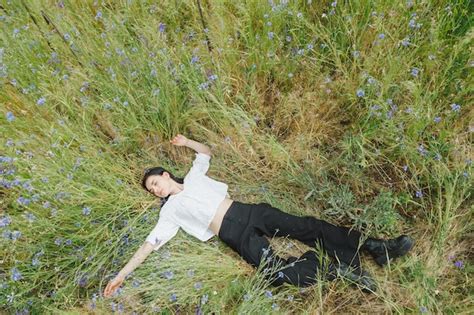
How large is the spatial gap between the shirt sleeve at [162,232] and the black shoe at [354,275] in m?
1.12

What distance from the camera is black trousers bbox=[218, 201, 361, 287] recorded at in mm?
2227

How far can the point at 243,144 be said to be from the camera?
2609mm

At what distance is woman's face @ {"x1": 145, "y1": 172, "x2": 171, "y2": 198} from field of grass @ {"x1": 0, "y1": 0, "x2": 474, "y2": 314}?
0.18 meters

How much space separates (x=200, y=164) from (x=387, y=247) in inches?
56.8

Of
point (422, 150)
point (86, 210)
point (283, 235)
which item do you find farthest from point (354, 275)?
point (86, 210)

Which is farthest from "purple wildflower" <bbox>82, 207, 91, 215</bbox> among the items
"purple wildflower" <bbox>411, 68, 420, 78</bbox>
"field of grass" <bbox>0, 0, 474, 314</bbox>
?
"purple wildflower" <bbox>411, 68, 420, 78</bbox>

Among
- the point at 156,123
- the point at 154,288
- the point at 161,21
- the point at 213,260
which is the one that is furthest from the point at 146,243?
the point at 161,21

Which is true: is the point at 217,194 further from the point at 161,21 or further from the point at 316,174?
the point at 161,21

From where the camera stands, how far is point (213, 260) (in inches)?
92.2

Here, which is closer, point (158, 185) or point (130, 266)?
point (130, 266)

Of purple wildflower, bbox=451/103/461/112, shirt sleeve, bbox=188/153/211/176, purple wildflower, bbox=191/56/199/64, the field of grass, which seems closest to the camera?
purple wildflower, bbox=451/103/461/112

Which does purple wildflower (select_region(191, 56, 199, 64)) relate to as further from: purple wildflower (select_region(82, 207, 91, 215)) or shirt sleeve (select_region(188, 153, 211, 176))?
purple wildflower (select_region(82, 207, 91, 215))

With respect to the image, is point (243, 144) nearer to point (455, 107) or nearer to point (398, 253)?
point (398, 253)

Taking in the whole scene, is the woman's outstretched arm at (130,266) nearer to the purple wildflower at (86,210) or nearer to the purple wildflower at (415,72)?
the purple wildflower at (86,210)
